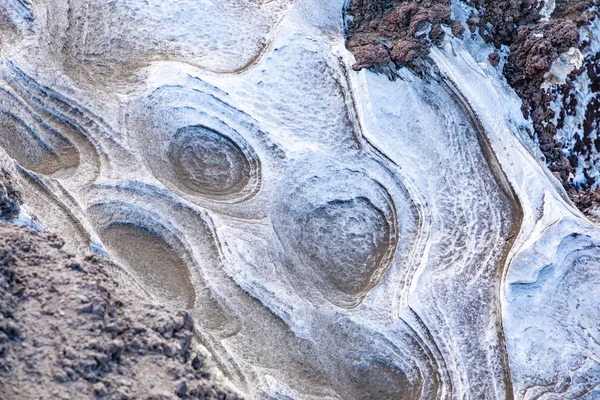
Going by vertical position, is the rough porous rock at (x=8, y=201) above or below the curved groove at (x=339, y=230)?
below

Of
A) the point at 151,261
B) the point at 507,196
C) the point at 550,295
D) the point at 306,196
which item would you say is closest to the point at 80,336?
the point at 151,261

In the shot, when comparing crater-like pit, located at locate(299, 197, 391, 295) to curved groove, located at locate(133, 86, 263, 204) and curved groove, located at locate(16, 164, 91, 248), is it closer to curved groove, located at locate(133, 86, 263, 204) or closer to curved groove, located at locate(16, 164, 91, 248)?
curved groove, located at locate(133, 86, 263, 204)

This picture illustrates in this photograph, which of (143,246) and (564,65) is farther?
(564,65)

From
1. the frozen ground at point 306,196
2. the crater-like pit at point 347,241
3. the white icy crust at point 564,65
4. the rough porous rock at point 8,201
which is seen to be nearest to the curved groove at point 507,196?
the frozen ground at point 306,196

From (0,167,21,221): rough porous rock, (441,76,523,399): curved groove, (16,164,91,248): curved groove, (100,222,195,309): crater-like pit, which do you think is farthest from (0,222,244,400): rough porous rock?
(441,76,523,399): curved groove

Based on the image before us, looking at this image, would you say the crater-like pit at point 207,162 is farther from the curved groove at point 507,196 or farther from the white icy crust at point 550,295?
the white icy crust at point 550,295

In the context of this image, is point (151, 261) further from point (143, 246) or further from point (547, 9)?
point (547, 9)

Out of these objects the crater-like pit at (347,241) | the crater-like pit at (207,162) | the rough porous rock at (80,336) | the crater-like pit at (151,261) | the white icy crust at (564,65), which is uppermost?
Answer: the white icy crust at (564,65)
